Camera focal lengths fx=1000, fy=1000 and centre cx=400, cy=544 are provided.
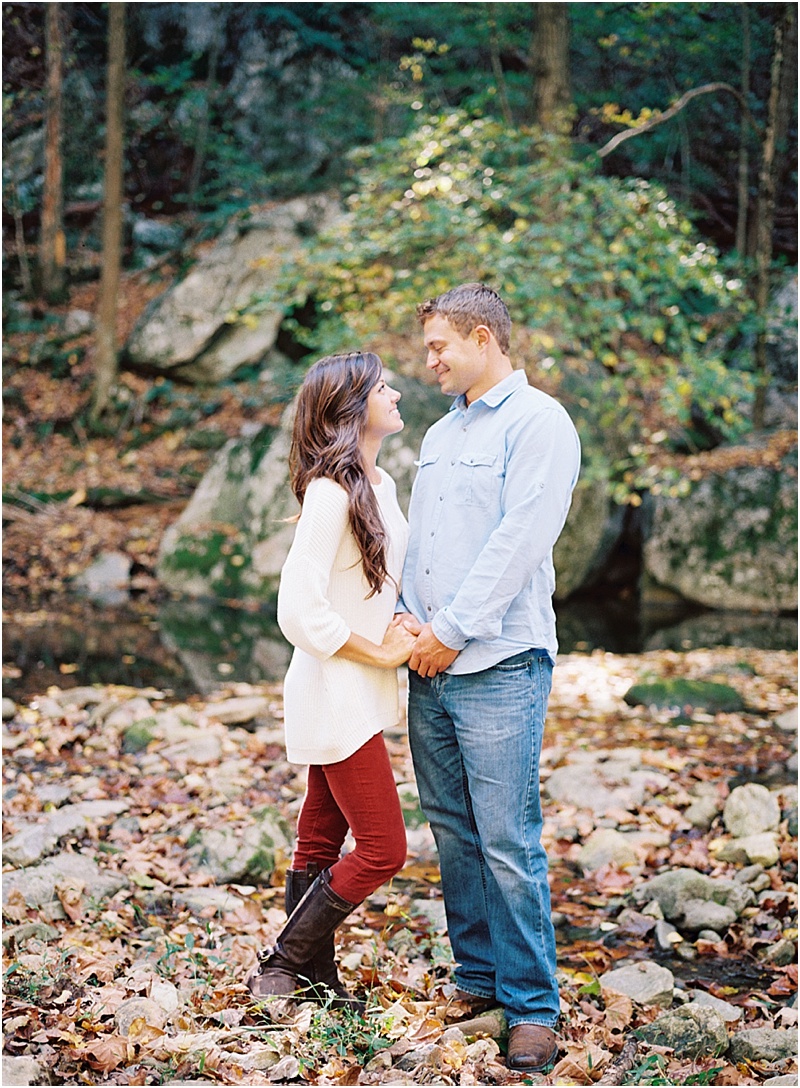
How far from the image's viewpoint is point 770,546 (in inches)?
453

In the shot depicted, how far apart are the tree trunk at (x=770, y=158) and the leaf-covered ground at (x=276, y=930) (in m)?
7.51

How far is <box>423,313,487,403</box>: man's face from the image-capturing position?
10.2ft

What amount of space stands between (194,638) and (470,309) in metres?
7.47

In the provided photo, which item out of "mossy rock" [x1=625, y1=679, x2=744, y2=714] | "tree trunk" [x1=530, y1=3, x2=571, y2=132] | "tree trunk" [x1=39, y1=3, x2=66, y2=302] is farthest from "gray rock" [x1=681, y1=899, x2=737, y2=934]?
"tree trunk" [x1=39, y1=3, x2=66, y2=302]

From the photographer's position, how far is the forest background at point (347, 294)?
361 centimetres

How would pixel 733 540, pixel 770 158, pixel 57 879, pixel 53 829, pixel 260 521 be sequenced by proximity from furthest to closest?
pixel 770 158, pixel 260 521, pixel 733 540, pixel 53 829, pixel 57 879

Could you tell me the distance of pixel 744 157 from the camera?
55.3ft

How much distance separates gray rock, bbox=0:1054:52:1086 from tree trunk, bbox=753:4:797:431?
11.3m

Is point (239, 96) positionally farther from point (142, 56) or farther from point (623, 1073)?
point (623, 1073)

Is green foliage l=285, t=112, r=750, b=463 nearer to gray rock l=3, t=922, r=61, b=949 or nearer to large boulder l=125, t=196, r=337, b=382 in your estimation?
gray rock l=3, t=922, r=61, b=949

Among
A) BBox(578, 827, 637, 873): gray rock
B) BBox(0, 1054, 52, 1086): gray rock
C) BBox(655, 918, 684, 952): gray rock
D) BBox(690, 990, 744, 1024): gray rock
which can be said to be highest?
BBox(0, 1054, 52, 1086): gray rock

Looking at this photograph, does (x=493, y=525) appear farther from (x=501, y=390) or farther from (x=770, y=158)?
(x=770, y=158)

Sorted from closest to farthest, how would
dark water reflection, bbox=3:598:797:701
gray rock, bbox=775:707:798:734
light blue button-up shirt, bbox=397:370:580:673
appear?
light blue button-up shirt, bbox=397:370:580:673, gray rock, bbox=775:707:798:734, dark water reflection, bbox=3:598:797:701

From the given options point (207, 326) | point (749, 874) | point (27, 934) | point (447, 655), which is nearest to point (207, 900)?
point (27, 934)
